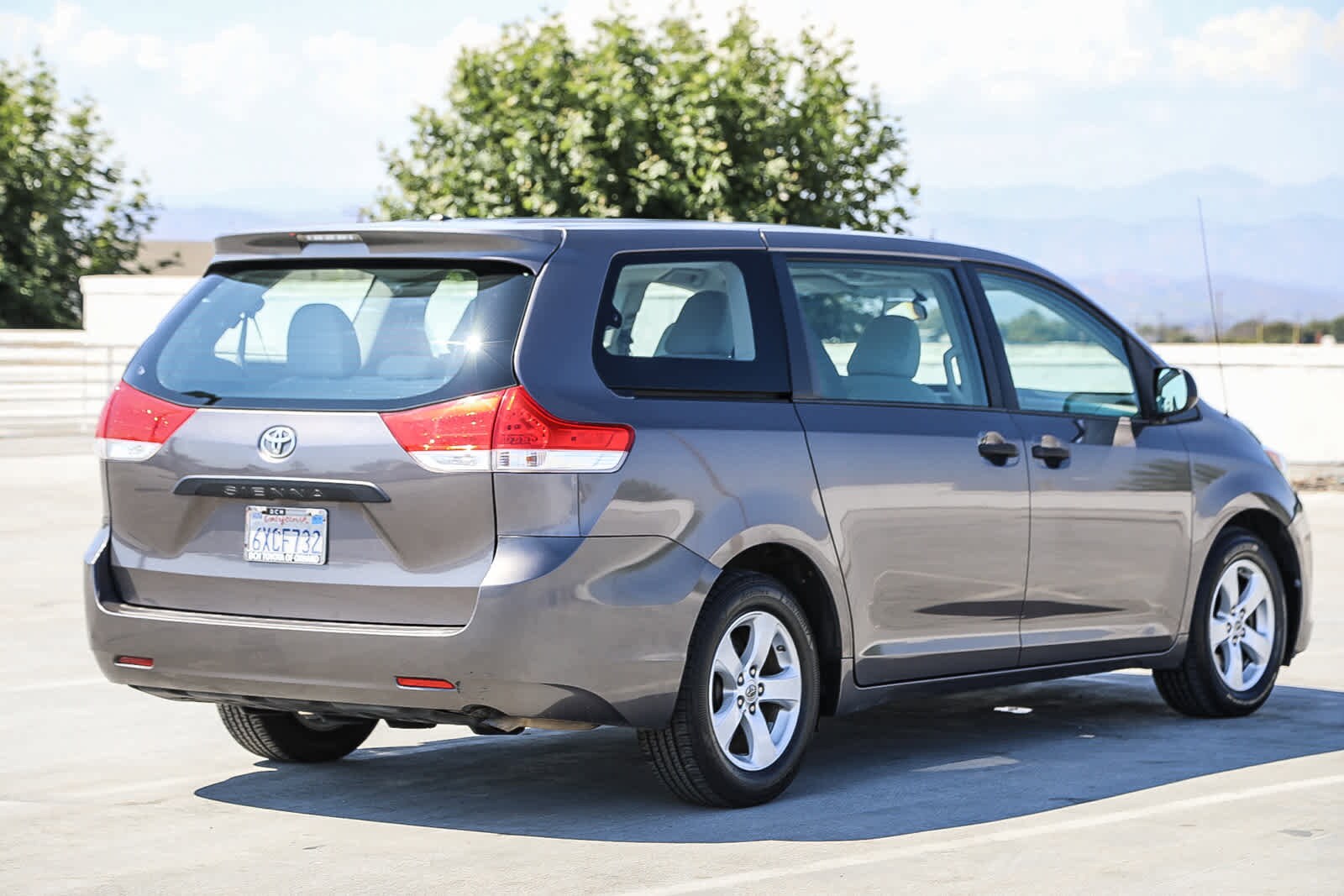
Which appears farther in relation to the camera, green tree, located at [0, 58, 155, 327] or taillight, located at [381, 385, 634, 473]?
green tree, located at [0, 58, 155, 327]

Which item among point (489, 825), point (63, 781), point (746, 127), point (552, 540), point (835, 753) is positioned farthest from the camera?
point (746, 127)

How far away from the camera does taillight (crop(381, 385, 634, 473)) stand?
240 inches

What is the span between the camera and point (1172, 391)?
8.46m

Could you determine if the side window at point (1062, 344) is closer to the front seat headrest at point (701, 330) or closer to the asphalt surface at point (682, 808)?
the asphalt surface at point (682, 808)

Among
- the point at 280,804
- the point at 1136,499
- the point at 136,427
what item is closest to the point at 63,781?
the point at 280,804

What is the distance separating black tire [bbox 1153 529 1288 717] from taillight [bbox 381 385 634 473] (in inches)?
135

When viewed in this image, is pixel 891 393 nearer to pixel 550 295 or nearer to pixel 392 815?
pixel 550 295

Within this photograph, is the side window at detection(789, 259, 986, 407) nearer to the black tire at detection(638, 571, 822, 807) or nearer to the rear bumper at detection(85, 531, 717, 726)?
the black tire at detection(638, 571, 822, 807)

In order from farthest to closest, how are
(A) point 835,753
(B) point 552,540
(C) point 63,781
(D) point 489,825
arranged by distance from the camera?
1. (A) point 835,753
2. (C) point 63,781
3. (D) point 489,825
4. (B) point 552,540

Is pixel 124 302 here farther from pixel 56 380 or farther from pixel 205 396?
pixel 205 396

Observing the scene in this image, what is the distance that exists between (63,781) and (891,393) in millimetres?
3113

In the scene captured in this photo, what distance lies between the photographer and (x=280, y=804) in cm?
690

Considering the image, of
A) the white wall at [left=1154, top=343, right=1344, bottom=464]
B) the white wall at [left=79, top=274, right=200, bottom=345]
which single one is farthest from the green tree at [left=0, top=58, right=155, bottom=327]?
the white wall at [left=1154, top=343, right=1344, bottom=464]

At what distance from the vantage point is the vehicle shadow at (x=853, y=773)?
6.63m
